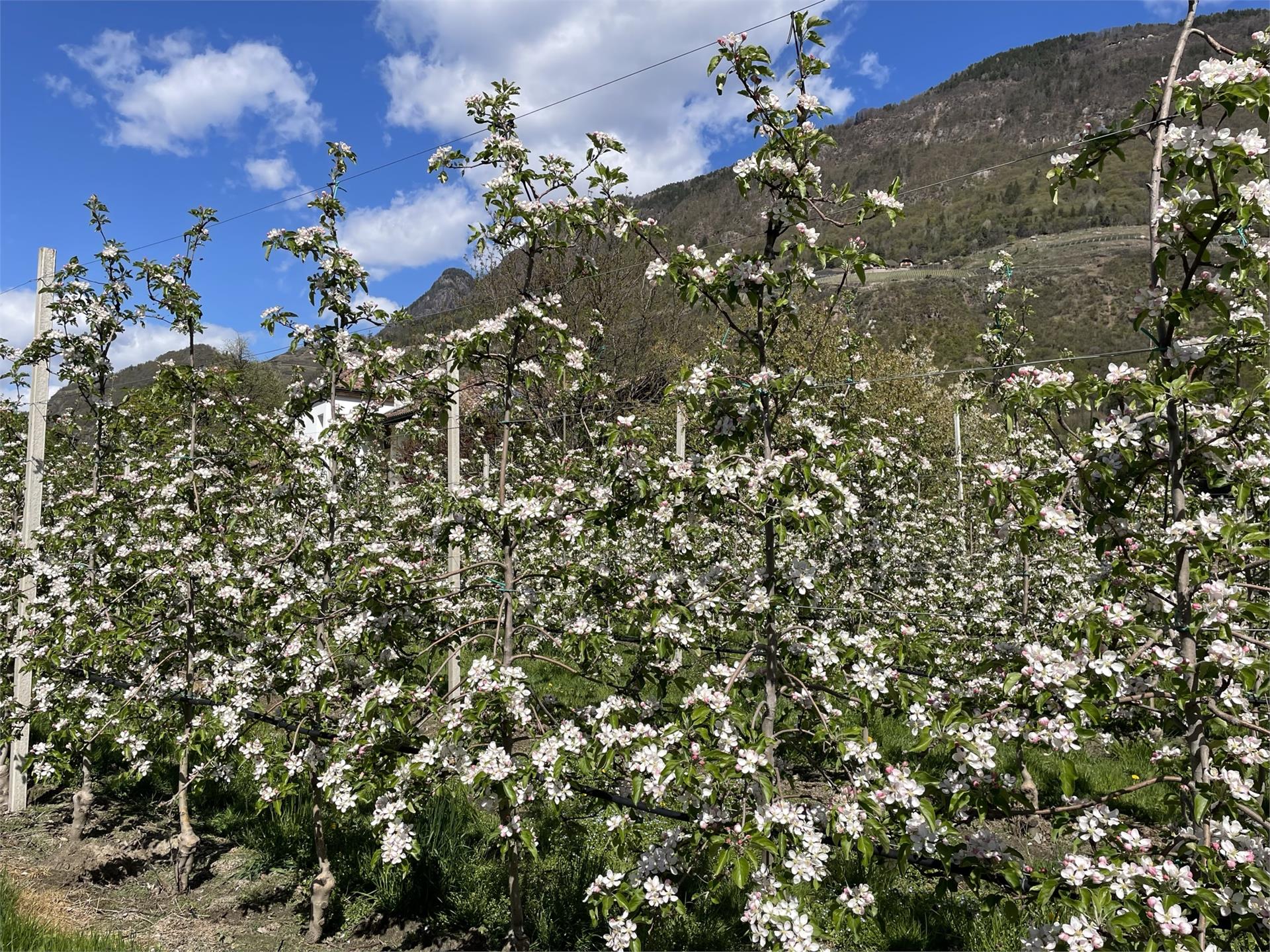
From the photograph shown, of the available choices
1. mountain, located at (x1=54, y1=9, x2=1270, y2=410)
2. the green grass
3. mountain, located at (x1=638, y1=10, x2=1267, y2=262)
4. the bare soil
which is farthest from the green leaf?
mountain, located at (x1=638, y1=10, x2=1267, y2=262)

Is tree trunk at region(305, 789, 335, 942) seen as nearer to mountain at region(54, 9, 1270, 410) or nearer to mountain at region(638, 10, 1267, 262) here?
mountain at region(54, 9, 1270, 410)

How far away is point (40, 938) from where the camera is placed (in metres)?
3.16

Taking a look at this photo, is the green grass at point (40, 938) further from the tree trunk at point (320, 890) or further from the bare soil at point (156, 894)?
the tree trunk at point (320, 890)

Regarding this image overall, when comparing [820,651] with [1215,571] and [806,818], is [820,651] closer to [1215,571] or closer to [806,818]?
[806,818]

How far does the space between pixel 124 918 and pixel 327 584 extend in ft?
8.36

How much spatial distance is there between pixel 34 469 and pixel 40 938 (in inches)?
162

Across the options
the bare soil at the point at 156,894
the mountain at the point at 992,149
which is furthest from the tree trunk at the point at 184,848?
the mountain at the point at 992,149

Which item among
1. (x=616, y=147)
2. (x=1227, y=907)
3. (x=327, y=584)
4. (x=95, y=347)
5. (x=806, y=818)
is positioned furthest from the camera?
(x=95, y=347)

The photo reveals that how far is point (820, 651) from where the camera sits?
2.56 m

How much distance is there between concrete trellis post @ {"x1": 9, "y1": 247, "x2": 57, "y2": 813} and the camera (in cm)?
570

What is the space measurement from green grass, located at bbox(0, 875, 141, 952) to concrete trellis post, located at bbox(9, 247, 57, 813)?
9.93 ft

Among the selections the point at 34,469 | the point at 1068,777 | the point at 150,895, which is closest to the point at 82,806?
the point at 150,895

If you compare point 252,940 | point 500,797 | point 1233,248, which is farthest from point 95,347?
point 1233,248

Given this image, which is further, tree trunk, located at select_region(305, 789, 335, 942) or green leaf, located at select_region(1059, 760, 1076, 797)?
tree trunk, located at select_region(305, 789, 335, 942)
